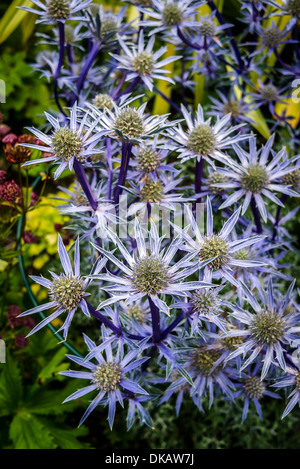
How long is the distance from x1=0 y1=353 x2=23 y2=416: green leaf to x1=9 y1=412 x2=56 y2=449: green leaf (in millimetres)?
51

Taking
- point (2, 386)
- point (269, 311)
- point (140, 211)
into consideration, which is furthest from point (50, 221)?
point (269, 311)

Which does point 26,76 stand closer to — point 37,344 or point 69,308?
point 37,344

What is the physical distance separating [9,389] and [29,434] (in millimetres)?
175

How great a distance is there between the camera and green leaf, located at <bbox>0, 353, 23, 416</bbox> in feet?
4.78

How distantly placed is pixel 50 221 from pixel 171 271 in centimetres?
116

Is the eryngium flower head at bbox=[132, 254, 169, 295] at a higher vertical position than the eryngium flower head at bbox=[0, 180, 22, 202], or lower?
lower

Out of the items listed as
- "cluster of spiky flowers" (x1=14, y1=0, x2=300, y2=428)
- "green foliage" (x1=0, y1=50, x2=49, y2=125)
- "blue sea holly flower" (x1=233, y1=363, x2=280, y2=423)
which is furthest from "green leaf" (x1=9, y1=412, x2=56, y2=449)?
"green foliage" (x1=0, y1=50, x2=49, y2=125)

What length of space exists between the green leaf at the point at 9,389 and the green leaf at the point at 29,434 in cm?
5

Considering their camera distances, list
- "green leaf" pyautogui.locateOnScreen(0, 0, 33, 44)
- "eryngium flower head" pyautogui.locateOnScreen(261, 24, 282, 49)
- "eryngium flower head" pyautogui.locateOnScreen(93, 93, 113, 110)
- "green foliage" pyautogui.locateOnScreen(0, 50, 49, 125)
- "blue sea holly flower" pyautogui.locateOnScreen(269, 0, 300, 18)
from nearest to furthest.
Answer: "eryngium flower head" pyautogui.locateOnScreen(93, 93, 113, 110)
"blue sea holly flower" pyautogui.locateOnScreen(269, 0, 300, 18)
"eryngium flower head" pyautogui.locateOnScreen(261, 24, 282, 49)
"green leaf" pyautogui.locateOnScreen(0, 0, 33, 44)
"green foliage" pyautogui.locateOnScreen(0, 50, 49, 125)

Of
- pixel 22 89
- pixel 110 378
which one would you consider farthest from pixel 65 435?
pixel 22 89

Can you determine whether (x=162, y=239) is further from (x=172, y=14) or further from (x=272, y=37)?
(x=272, y=37)

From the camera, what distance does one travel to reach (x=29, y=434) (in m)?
1.38

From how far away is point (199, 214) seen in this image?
3.78ft

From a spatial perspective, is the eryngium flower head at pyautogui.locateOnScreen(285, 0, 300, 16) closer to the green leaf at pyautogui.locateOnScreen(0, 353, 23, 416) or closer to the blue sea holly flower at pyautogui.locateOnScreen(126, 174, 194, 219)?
the blue sea holly flower at pyautogui.locateOnScreen(126, 174, 194, 219)
